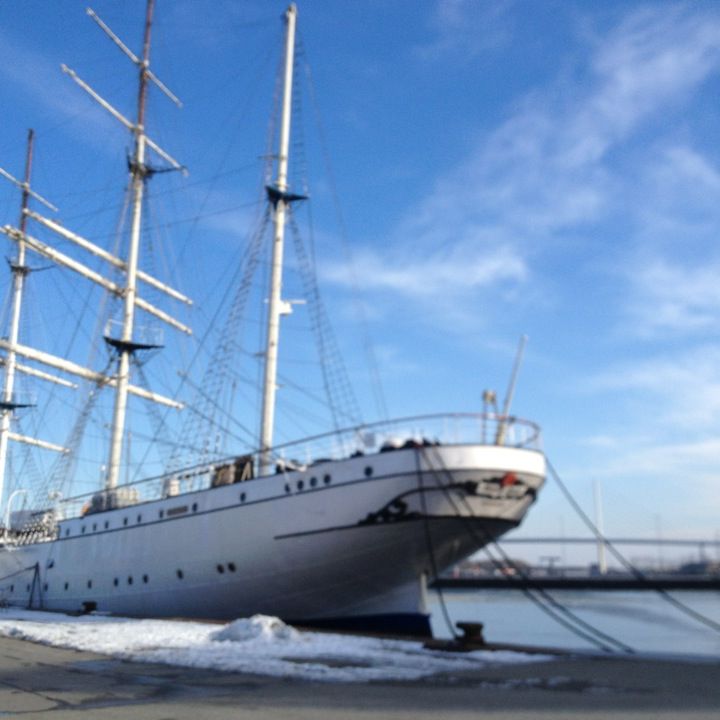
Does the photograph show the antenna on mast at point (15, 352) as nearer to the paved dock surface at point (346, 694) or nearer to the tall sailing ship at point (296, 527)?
the tall sailing ship at point (296, 527)

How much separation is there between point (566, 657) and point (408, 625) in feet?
16.8

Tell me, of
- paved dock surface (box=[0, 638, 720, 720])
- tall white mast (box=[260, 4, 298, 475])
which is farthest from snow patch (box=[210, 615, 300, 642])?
tall white mast (box=[260, 4, 298, 475])

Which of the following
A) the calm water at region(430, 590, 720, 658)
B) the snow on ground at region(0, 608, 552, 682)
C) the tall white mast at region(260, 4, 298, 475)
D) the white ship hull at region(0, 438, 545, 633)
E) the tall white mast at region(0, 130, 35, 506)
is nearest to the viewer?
the snow on ground at region(0, 608, 552, 682)

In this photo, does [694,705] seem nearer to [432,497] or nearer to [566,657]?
[566,657]

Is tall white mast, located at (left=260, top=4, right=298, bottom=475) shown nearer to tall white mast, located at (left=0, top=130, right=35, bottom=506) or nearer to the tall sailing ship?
the tall sailing ship

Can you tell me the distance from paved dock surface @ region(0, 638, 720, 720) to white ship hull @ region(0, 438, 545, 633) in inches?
224

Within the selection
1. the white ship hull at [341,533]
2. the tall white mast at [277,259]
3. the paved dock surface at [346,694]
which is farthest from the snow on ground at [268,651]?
the tall white mast at [277,259]

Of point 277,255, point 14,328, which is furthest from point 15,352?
point 277,255

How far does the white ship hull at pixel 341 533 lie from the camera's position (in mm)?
17156

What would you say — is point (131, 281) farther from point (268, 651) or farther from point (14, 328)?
point (268, 651)

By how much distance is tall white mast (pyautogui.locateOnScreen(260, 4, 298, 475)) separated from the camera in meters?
22.2

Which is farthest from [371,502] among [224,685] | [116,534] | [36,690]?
[116,534]

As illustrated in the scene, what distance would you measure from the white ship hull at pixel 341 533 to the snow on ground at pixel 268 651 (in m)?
2.71

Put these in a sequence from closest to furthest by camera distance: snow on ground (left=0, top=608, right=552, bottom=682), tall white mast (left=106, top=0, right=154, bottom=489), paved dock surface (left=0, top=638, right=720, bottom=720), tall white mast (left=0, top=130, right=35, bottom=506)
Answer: paved dock surface (left=0, top=638, right=720, bottom=720), snow on ground (left=0, top=608, right=552, bottom=682), tall white mast (left=106, top=0, right=154, bottom=489), tall white mast (left=0, top=130, right=35, bottom=506)
